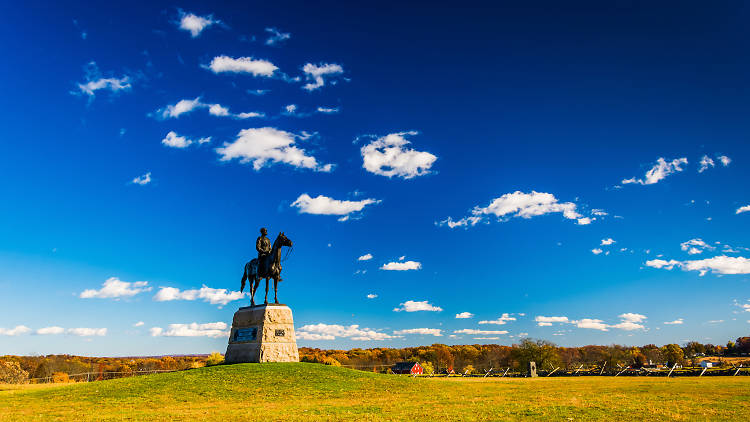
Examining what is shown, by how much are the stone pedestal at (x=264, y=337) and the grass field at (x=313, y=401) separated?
2.36 m

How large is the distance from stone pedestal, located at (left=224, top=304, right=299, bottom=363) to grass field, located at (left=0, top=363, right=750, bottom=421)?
236 cm

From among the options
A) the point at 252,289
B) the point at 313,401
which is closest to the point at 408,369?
the point at 252,289

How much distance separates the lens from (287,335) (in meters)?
32.4

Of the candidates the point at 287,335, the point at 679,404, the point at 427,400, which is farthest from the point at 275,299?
the point at 679,404

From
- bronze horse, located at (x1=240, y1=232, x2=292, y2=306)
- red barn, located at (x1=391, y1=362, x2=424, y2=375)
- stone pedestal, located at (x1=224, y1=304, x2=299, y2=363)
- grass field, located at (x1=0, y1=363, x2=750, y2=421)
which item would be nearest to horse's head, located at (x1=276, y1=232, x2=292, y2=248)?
bronze horse, located at (x1=240, y1=232, x2=292, y2=306)

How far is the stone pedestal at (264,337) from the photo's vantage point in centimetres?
3102

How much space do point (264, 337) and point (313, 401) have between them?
11420 millimetres

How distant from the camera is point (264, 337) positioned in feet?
102

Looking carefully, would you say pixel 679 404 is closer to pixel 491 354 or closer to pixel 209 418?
pixel 209 418

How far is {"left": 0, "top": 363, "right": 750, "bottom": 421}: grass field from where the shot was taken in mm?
15766

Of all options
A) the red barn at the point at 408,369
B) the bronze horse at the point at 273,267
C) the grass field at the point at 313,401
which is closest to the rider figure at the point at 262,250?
the bronze horse at the point at 273,267

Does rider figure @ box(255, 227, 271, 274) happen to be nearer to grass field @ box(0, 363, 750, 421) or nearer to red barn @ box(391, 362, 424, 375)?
grass field @ box(0, 363, 750, 421)

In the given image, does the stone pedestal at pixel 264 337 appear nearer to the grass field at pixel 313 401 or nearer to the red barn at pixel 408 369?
the grass field at pixel 313 401

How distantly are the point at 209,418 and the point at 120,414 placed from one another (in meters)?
4.31
